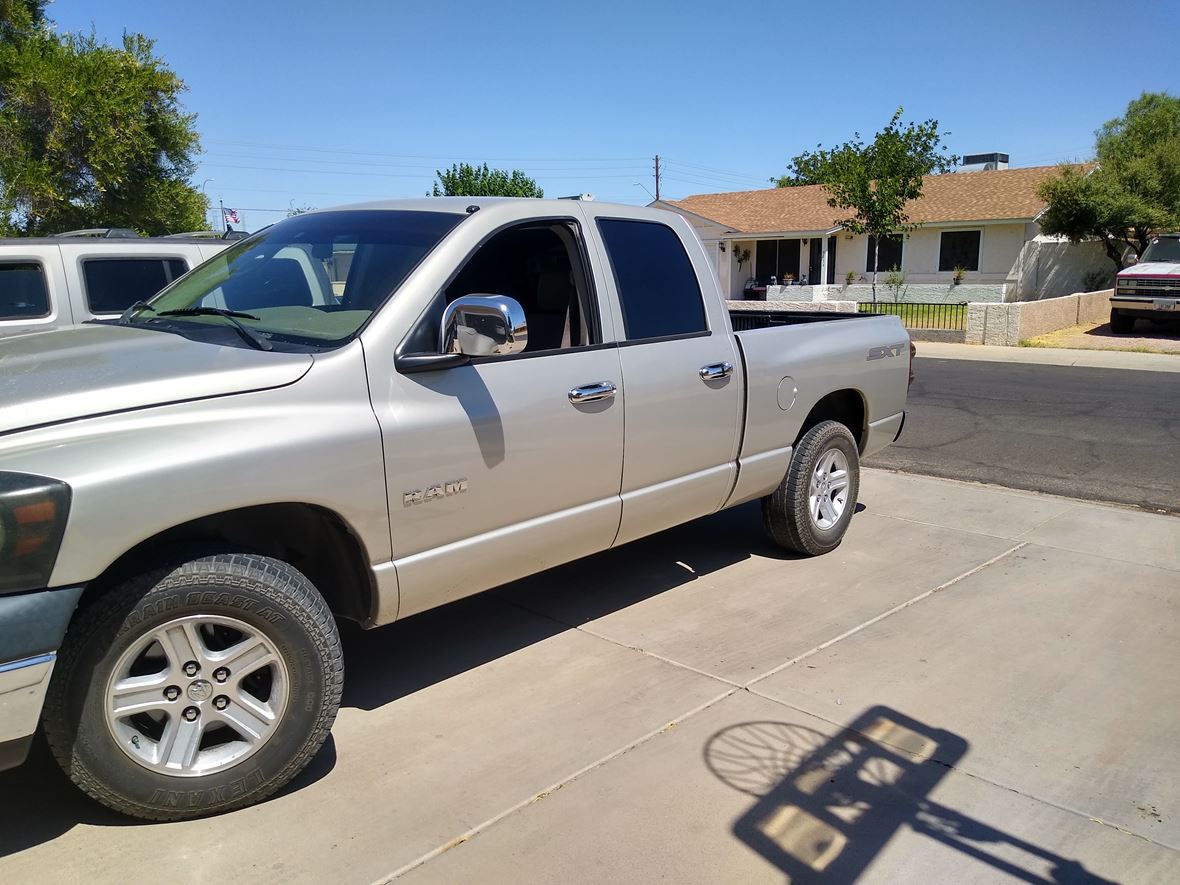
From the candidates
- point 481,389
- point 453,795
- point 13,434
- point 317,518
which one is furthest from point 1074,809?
point 13,434

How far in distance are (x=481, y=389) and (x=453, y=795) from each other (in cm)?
149

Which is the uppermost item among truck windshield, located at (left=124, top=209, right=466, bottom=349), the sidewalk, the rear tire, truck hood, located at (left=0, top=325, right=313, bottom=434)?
truck windshield, located at (left=124, top=209, right=466, bottom=349)

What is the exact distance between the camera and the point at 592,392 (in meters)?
4.08

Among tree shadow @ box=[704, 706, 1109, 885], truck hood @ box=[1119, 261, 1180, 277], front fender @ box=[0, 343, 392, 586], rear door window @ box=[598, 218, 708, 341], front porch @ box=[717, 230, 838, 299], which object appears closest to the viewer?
front fender @ box=[0, 343, 392, 586]

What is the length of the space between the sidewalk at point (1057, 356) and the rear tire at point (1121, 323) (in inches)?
131

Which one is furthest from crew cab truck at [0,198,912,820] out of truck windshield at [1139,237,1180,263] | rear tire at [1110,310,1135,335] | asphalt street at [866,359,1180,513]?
truck windshield at [1139,237,1180,263]

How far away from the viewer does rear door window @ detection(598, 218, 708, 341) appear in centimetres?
447

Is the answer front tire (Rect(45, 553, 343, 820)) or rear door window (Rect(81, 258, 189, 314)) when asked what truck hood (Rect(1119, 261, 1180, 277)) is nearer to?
rear door window (Rect(81, 258, 189, 314))

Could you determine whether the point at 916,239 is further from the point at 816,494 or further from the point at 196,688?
the point at 196,688

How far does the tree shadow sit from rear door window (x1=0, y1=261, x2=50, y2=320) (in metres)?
5.92

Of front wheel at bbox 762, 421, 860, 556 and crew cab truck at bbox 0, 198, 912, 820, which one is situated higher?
crew cab truck at bbox 0, 198, 912, 820

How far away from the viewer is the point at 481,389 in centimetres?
366

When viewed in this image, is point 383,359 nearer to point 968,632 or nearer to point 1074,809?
point 1074,809

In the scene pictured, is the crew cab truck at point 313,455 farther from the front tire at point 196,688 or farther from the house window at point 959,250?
the house window at point 959,250
